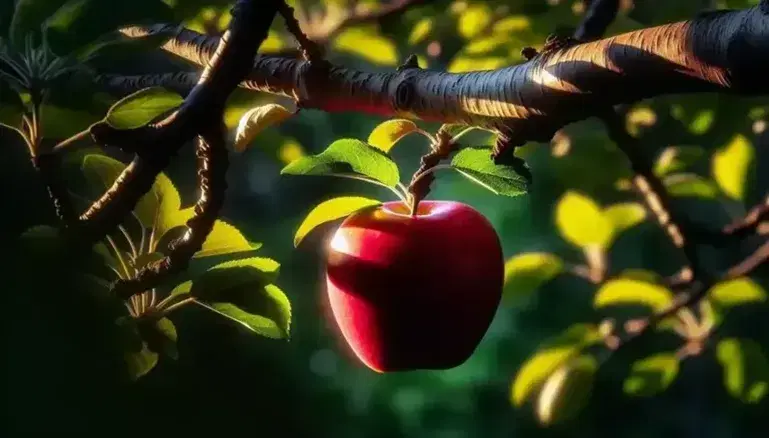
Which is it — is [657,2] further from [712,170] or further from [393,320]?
[393,320]

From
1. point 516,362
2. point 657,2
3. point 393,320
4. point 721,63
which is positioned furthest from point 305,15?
point 516,362

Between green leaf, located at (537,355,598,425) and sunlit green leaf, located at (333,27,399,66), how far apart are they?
0.91 ft

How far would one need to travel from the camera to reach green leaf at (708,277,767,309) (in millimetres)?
668

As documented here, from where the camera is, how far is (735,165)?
25.8 inches

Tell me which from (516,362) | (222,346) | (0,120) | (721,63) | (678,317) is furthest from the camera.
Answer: (516,362)

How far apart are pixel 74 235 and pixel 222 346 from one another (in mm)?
752

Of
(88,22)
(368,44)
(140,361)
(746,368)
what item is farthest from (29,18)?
(746,368)

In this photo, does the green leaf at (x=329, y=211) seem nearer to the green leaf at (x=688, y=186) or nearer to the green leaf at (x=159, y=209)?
the green leaf at (x=159, y=209)

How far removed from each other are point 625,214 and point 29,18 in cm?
48

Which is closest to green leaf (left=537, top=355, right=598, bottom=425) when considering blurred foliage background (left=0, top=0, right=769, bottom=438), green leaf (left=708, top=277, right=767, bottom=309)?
blurred foliage background (left=0, top=0, right=769, bottom=438)

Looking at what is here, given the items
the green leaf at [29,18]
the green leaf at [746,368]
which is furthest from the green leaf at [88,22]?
the green leaf at [746,368]

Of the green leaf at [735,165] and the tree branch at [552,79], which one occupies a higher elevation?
the tree branch at [552,79]

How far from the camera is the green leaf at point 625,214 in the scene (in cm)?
67

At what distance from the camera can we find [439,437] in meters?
1.17
